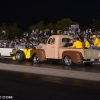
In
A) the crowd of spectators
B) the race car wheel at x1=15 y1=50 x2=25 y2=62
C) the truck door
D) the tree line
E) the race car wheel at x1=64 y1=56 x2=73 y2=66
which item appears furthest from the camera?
the tree line

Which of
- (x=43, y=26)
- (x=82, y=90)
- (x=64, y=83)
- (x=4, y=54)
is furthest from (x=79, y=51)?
(x=43, y=26)

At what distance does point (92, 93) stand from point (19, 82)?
3922 mm

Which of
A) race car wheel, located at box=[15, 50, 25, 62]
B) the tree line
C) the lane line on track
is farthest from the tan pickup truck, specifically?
the tree line

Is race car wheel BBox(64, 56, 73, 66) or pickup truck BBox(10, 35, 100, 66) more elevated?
pickup truck BBox(10, 35, 100, 66)

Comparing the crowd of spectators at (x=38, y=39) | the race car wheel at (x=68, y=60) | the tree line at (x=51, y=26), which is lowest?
the race car wheel at (x=68, y=60)

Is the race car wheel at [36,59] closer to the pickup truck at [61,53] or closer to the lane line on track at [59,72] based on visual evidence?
the pickup truck at [61,53]

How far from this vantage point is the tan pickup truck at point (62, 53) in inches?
853

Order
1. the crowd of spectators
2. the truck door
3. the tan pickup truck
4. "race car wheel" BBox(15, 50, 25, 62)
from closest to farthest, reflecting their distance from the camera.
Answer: the tan pickup truck, the truck door, "race car wheel" BBox(15, 50, 25, 62), the crowd of spectators

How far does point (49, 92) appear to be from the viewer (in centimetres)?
1155

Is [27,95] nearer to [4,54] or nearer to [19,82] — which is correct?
[19,82]

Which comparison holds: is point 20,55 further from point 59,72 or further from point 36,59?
point 59,72

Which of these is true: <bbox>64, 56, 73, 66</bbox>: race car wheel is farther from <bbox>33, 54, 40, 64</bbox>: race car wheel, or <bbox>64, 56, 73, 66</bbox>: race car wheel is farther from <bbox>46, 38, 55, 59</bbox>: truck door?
<bbox>33, 54, 40, 64</bbox>: race car wheel

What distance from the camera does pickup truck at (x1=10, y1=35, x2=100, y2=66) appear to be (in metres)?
21.7

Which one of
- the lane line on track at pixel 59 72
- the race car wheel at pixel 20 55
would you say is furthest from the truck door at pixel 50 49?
the lane line on track at pixel 59 72
